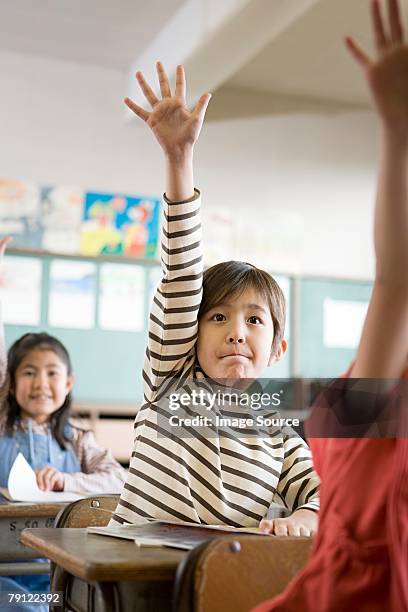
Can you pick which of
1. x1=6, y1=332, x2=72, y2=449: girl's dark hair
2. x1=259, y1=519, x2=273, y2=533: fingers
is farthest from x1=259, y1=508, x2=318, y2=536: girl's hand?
x1=6, y1=332, x2=72, y2=449: girl's dark hair

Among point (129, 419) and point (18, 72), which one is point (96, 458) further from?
point (18, 72)

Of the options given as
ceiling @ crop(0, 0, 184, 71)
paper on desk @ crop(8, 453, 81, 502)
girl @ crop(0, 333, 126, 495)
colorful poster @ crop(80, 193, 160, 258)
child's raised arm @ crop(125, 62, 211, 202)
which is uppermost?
ceiling @ crop(0, 0, 184, 71)

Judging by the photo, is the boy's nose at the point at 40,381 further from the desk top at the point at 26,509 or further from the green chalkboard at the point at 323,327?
the green chalkboard at the point at 323,327

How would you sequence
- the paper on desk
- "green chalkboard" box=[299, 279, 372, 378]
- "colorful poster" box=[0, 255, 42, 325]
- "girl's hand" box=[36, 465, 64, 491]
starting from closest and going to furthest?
the paper on desk, "girl's hand" box=[36, 465, 64, 491], "colorful poster" box=[0, 255, 42, 325], "green chalkboard" box=[299, 279, 372, 378]

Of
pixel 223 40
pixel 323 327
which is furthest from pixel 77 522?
pixel 323 327

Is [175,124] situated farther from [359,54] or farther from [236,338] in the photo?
[359,54]

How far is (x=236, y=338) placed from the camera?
3.66 feet

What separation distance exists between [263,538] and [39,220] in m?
3.10

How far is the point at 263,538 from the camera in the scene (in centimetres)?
77

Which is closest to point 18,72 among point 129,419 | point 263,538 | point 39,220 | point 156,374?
point 39,220

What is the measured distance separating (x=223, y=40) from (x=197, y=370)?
2252 mm

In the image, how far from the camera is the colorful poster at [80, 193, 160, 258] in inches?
149

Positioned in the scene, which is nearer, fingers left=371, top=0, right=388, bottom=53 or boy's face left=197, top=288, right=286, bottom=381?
fingers left=371, top=0, right=388, bottom=53

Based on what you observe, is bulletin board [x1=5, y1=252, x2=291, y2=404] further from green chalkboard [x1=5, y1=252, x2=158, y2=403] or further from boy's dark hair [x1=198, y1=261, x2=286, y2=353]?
boy's dark hair [x1=198, y1=261, x2=286, y2=353]
